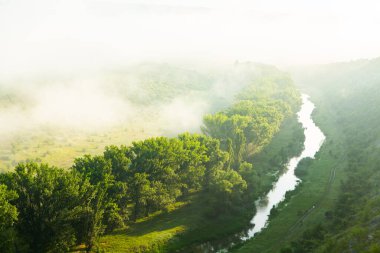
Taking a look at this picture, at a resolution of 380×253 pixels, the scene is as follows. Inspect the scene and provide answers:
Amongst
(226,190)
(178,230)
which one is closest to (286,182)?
(226,190)

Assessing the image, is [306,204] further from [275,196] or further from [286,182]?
[286,182]

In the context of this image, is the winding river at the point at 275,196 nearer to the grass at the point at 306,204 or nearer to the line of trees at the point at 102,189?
the grass at the point at 306,204

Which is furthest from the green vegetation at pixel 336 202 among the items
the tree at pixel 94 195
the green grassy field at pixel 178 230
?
the tree at pixel 94 195

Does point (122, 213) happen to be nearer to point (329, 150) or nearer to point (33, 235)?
point (33, 235)


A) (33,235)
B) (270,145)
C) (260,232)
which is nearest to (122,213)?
(33,235)

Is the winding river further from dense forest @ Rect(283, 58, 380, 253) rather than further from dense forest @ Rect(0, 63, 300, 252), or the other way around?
dense forest @ Rect(283, 58, 380, 253)
